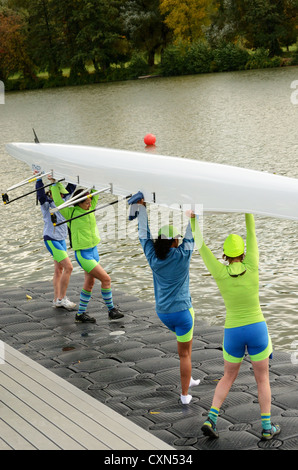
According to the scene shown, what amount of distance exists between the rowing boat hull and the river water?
10.3 feet

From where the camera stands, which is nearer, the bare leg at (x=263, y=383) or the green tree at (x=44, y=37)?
the bare leg at (x=263, y=383)

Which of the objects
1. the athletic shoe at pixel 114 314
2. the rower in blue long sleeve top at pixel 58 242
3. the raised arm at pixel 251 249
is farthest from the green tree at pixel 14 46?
the raised arm at pixel 251 249

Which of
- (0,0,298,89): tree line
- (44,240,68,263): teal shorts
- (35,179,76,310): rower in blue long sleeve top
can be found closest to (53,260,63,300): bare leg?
(35,179,76,310): rower in blue long sleeve top

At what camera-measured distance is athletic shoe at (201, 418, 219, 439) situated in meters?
5.61

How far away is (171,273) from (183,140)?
2141 centimetres

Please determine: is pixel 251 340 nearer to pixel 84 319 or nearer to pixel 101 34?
pixel 84 319

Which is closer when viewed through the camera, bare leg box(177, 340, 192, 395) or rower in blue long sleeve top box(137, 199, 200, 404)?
rower in blue long sleeve top box(137, 199, 200, 404)

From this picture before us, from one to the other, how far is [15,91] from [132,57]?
536 inches

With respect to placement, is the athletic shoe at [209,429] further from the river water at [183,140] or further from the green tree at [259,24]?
the green tree at [259,24]

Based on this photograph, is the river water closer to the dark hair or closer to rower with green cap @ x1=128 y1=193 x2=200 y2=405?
rower with green cap @ x1=128 y1=193 x2=200 y2=405

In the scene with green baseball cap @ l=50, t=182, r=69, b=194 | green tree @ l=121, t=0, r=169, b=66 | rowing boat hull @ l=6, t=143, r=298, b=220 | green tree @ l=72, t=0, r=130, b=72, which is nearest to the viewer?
rowing boat hull @ l=6, t=143, r=298, b=220

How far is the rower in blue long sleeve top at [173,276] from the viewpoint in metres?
5.98

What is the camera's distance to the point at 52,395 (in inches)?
237

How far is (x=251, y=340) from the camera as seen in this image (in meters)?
5.45
